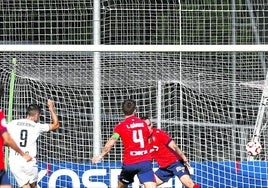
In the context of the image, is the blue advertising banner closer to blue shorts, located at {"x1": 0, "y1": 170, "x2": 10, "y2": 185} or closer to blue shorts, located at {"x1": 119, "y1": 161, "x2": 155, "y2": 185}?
blue shorts, located at {"x1": 119, "y1": 161, "x2": 155, "y2": 185}

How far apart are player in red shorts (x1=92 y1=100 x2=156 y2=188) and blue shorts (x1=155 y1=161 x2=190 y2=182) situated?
1879 mm

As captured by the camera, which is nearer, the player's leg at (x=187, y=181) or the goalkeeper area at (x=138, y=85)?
the player's leg at (x=187, y=181)

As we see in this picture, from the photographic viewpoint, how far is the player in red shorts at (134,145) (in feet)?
50.0

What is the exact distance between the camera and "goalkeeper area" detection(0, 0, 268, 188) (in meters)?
18.4

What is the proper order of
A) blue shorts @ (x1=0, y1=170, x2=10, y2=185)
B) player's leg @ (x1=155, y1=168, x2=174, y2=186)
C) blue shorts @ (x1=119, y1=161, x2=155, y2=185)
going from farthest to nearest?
player's leg @ (x1=155, y1=168, x2=174, y2=186) < blue shorts @ (x1=119, y1=161, x2=155, y2=185) < blue shorts @ (x1=0, y1=170, x2=10, y2=185)

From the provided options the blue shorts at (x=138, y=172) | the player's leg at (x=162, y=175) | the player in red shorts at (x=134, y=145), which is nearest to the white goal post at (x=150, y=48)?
the player in red shorts at (x=134, y=145)

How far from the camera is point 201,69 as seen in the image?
19359mm

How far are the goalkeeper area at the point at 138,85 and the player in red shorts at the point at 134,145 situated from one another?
2.52 m

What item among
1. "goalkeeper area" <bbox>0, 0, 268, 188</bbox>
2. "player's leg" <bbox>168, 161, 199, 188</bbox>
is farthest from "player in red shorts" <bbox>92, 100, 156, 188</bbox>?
"goalkeeper area" <bbox>0, 0, 268, 188</bbox>

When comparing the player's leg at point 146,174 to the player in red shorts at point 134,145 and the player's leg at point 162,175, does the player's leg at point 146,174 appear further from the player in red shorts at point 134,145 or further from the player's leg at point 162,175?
the player's leg at point 162,175

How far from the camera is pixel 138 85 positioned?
63.8 feet

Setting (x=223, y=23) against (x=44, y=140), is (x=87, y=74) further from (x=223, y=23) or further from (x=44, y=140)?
(x=223, y=23)

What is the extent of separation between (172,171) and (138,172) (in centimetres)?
208

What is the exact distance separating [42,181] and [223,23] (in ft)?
15.3
